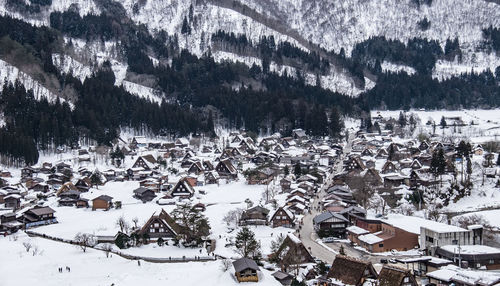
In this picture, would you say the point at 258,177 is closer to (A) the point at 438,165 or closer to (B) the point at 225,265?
(A) the point at 438,165

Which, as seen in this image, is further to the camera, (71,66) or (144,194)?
(71,66)

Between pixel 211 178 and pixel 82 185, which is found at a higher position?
pixel 211 178

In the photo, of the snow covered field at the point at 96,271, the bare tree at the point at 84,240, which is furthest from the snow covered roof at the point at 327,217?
the bare tree at the point at 84,240

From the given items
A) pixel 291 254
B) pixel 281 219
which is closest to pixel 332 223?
pixel 281 219

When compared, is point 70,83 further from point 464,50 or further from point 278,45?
point 464,50

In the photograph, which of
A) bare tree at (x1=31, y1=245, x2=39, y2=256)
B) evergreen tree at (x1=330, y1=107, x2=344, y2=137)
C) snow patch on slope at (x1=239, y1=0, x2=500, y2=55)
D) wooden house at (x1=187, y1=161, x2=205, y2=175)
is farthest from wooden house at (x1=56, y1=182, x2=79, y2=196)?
snow patch on slope at (x1=239, y1=0, x2=500, y2=55)

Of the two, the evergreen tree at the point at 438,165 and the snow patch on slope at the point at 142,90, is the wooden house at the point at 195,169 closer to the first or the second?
the evergreen tree at the point at 438,165

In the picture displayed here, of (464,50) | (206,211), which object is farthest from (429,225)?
(464,50)

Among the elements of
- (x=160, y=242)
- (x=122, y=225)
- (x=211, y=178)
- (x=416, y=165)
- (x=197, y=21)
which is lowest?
(x=160, y=242)
